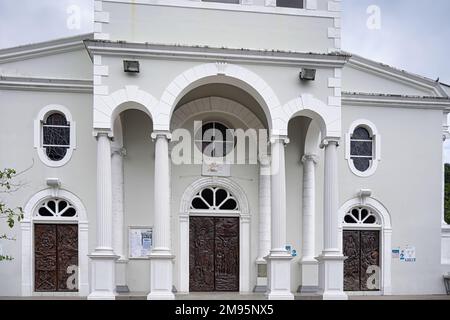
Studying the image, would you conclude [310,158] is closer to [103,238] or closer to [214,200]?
[214,200]

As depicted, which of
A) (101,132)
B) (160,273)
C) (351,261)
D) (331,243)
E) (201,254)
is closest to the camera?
(160,273)

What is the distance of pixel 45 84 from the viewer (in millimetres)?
15945

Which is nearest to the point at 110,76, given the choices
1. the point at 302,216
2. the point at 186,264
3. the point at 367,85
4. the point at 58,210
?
the point at 58,210

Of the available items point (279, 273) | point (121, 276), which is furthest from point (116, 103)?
point (279, 273)

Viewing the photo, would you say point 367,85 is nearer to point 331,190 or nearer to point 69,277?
point 331,190

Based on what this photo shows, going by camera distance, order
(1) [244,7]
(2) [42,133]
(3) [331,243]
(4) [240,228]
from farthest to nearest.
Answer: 1. (4) [240,228]
2. (2) [42,133]
3. (1) [244,7]
4. (3) [331,243]

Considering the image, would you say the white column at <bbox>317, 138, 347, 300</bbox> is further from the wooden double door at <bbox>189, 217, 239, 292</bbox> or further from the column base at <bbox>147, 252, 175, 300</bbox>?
the column base at <bbox>147, 252, 175, 300</bbox>

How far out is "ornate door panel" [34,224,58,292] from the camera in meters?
15.7

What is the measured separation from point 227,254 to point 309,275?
259cm

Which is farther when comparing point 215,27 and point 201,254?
point 201,254

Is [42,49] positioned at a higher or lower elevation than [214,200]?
higher

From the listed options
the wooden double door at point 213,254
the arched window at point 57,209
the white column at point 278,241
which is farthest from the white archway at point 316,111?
the arched window at point 57,209

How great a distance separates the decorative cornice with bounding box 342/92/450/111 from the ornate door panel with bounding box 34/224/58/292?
1001 cm

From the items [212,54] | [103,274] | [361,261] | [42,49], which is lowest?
[361,261]
